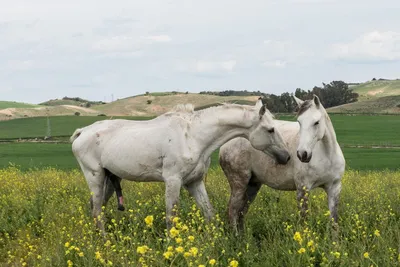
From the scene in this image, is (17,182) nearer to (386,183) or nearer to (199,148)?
(199,148)

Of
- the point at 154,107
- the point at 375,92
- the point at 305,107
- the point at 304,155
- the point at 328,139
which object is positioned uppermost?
the point at 305,107

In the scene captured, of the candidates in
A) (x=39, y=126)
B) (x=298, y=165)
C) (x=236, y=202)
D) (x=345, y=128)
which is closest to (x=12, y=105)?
(x=39, y=126)

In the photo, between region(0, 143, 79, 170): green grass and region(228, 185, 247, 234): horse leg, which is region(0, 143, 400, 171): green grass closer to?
region(0, 143, 79, 170): green grass

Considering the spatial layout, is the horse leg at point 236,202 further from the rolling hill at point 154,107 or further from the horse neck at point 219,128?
the rolling hill at point 154,107

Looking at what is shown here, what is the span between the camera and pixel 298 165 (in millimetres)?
7438

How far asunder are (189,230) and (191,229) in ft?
1.32

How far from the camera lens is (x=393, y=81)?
122312mm

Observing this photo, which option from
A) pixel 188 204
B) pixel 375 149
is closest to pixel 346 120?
pixel 375 149

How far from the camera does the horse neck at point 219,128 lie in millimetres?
7521

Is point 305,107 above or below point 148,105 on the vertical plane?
above

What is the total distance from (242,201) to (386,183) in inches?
216

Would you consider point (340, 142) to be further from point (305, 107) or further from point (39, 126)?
point (39, 126)

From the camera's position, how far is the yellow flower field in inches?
214

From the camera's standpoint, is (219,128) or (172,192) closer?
(172,192)
